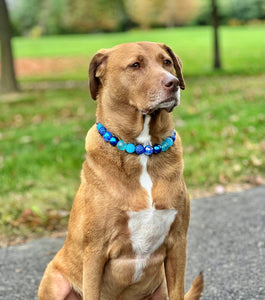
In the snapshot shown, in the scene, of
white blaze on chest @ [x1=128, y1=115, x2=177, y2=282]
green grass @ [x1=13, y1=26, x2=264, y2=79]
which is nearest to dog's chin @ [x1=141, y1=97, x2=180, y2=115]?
white blaze on chest @ [x1=128, y1=115, x2=177, y2=282]

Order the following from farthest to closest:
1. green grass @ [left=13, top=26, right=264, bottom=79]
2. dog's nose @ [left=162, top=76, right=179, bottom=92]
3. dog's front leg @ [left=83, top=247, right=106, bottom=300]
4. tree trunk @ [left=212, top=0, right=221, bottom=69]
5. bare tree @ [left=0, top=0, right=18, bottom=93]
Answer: green grass @ [left=13, top=26, right=264, bottom=79] → tree trunk @ [left=212, top=0, right=221, bottom=69] → bare tree @ [left=0, top=0, right=18, bottom=93] → dog's front leg @ [left=83, top=247, right=106, bottom=300] → dog's nose @ [left=162, top=76, right=179, bottom=92]

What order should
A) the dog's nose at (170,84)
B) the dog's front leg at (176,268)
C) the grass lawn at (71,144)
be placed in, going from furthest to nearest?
1. the grass lawn at (71,144)
2. the dog's front leg at (176,268)
3. the dog's nose at (170,84)

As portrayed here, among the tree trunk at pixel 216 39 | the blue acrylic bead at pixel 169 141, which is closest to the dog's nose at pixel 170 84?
the blue acrylic bead at pixel 169 141

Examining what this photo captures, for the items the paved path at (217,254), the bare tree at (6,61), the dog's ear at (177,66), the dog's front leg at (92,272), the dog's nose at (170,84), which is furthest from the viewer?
the bare tree at (6,61)

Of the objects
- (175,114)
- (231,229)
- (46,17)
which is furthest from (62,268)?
(46,17)

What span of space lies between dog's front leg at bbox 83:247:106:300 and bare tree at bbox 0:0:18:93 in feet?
33.1

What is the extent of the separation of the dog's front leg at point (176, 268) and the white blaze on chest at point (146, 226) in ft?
0.36

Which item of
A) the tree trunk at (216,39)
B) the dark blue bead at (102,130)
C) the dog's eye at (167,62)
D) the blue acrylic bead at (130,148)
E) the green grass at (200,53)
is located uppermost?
the dog's eye at (167,62)

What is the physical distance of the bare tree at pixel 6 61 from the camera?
1223 cm

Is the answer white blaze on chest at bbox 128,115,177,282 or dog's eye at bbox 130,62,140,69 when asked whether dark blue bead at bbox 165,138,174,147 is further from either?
dog's eye at bbox 130,62,140,69

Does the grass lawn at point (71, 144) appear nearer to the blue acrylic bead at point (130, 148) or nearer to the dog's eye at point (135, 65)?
the blue acrylic bead at point (130, 148)

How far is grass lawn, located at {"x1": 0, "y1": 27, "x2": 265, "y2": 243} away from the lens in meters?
5.22

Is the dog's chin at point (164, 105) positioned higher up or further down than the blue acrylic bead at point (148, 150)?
higher up

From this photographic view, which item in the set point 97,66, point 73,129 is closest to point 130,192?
point 97,66
